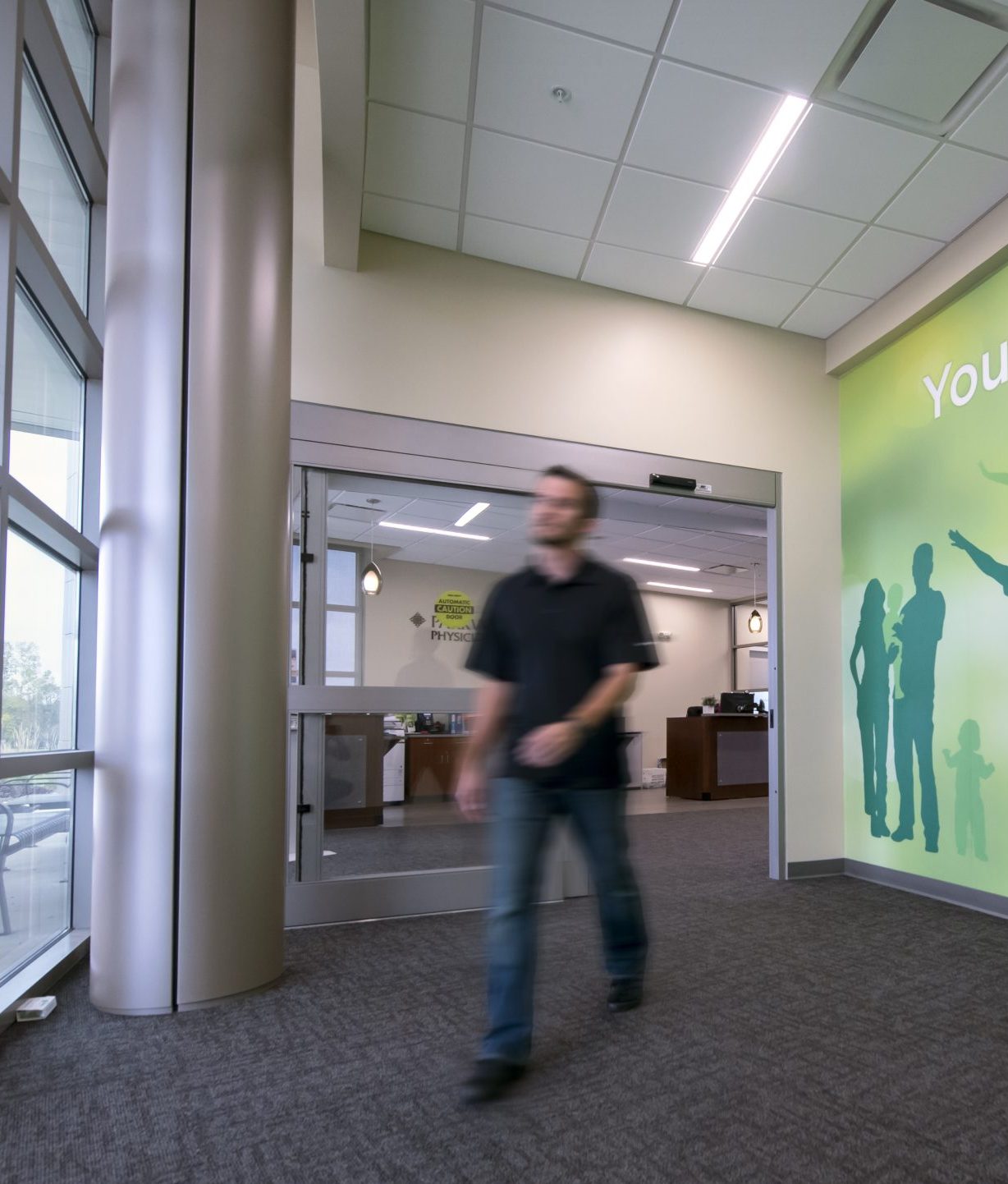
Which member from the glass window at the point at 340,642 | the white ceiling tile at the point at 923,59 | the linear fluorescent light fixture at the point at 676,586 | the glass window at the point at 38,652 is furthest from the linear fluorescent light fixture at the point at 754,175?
the linear fluorescent light fixture at the point at 676,586

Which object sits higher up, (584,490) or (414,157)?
(414,157)

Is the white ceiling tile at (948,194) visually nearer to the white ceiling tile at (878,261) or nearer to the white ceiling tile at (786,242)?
the white ceiling tile at (878,261)

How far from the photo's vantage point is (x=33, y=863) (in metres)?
2.67

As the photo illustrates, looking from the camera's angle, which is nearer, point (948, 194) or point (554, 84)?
point (554, 84)

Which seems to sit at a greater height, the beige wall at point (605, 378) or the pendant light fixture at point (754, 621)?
the beige wall at point (605, 378)

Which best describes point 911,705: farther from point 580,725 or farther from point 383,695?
point 580,725

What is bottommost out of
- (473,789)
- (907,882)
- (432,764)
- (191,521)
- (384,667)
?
(907,882)

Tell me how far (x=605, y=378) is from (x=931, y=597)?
1.99 metres

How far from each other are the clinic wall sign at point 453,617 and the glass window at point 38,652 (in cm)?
153

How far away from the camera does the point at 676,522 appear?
4.83m

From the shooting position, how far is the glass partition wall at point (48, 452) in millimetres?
2182

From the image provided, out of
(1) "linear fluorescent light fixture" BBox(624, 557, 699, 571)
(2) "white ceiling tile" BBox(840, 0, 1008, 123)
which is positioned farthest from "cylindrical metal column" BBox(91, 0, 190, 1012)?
(1) "linear fluorescent light fixture" BBox(624, 557, 699, 571)

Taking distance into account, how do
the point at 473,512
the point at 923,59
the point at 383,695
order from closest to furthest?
1. the point at 923,59
2. the point at 383,695
3. the point at 473,512

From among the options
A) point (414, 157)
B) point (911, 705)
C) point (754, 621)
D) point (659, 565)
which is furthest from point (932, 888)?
point (754, 621)
